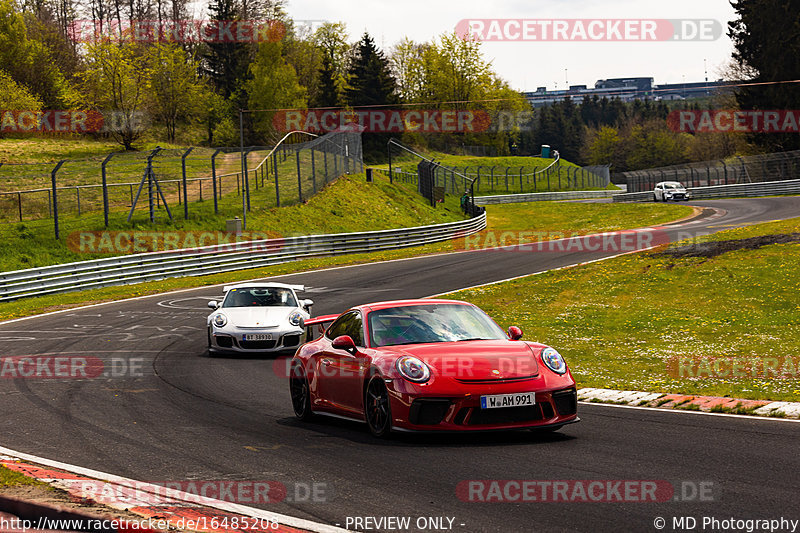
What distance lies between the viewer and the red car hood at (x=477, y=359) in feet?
26.5

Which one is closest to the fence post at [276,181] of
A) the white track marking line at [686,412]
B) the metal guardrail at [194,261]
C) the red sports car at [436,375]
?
the metal guardrail at [194,261]

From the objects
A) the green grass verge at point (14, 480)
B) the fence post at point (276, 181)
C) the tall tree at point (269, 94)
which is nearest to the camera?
the green grass verge at point (14, 480)

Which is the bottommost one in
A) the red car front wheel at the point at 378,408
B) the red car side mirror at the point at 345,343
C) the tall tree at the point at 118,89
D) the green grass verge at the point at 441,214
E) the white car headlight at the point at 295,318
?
the green grass verge at the point at 441,214

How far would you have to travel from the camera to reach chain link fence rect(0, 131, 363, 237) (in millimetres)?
37531

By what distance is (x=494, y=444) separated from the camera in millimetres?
8016

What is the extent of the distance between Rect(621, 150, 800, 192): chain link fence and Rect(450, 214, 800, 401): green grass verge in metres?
38.0

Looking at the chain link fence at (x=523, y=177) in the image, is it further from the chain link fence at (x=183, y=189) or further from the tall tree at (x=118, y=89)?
Answer: the chain link fence at (x=183, y=189)

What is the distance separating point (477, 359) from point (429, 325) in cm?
108

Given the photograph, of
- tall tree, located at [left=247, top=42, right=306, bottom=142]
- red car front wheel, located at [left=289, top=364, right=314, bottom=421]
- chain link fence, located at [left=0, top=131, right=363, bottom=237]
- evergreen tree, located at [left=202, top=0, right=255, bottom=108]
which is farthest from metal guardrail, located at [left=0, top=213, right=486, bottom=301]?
evergreen tree, located at [left=202, top=0, right=255, bottom=108]

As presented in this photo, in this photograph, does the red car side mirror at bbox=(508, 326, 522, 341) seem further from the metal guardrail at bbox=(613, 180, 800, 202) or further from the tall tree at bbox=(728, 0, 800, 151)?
the tall tree at bbox=(728, 0, 800, 151)

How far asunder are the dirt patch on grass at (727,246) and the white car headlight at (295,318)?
13.1m

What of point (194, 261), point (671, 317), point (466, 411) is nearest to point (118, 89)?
point (194, 261)

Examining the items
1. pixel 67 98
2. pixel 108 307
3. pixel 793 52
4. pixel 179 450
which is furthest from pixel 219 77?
pixel 179 450

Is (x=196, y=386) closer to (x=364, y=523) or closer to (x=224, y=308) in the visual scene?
(x=224, y=308)
